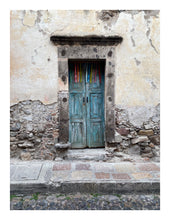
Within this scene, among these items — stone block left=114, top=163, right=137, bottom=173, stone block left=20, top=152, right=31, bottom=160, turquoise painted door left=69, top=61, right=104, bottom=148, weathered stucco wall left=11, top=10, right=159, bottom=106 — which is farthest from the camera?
turquoise painted door left=69, top=61, right=104, bottom=148

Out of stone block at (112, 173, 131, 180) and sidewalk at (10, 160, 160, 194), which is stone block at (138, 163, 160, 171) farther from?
stone block at (112, 173, 131, 180)

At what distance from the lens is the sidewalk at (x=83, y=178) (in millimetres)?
2744

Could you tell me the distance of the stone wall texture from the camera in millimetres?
3479

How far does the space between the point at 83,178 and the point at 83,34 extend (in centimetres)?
269

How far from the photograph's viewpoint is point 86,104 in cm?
386

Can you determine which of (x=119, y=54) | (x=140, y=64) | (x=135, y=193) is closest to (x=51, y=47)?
(x=119, y=54)

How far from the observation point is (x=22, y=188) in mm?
2715

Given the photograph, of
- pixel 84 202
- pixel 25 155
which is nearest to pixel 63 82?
pixel 25 155

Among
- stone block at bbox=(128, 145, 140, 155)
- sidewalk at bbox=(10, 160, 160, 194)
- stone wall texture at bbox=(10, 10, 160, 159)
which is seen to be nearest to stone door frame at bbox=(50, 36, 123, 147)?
stone wall texture at bbox=(10, 10, 160, 159)

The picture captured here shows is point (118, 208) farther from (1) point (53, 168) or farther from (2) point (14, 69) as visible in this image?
(2) point (14, 69)

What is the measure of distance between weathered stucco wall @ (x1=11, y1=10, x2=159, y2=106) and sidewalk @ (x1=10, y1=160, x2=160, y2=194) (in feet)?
4.24

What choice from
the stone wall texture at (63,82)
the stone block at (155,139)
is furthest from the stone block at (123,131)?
the stone block at (155,139)

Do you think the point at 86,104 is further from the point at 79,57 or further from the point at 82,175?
the point at 82,175

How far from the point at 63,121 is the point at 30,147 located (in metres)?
0.85
